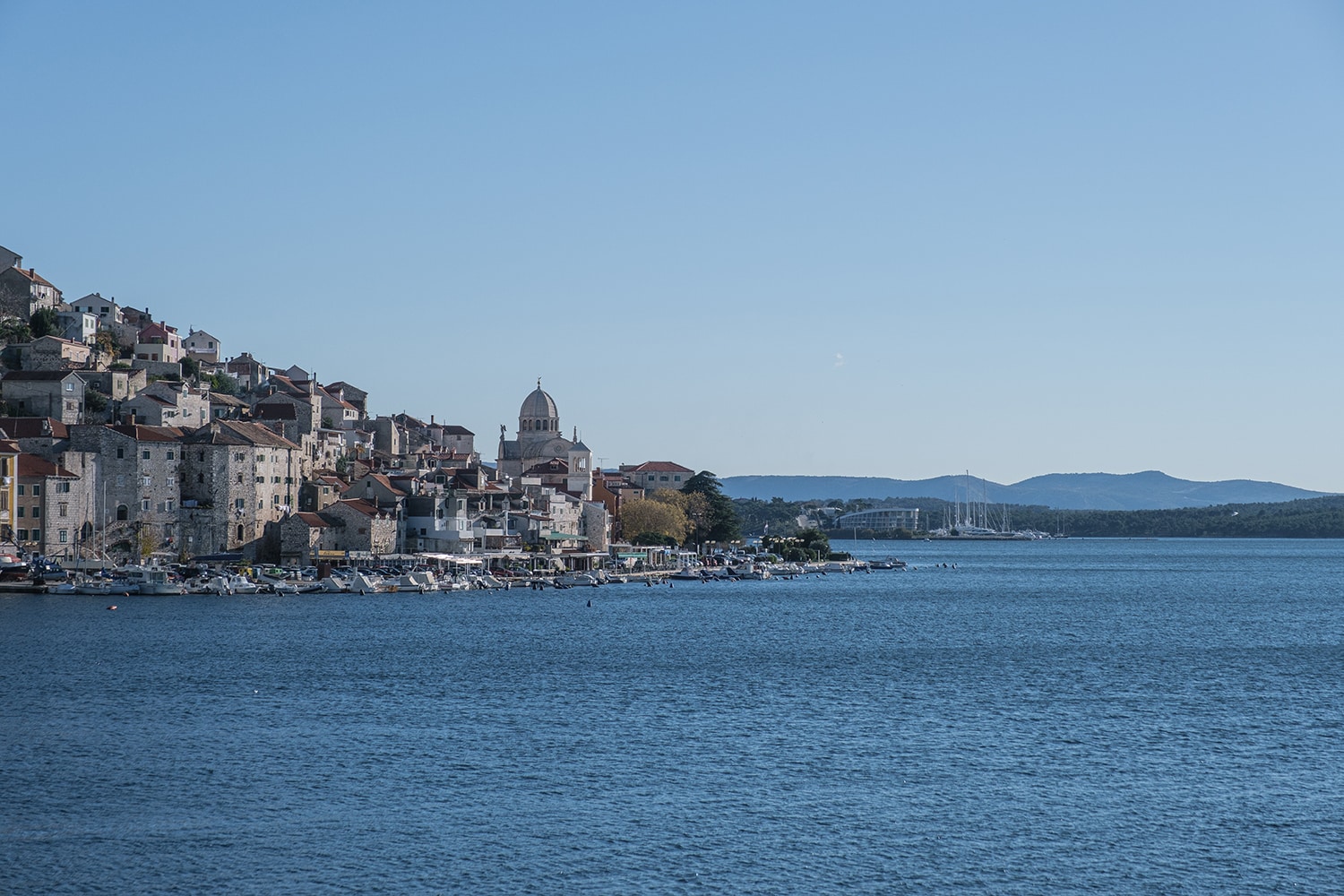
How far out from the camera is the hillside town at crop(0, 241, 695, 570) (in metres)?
84.4

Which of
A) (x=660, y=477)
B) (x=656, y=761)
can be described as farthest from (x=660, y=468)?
(x=656, y=761)

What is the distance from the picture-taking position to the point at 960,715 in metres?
38.4

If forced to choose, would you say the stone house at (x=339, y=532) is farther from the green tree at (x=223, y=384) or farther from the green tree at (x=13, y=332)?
the green tree at (x=13, y=332)

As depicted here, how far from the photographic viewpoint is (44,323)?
105625 mm

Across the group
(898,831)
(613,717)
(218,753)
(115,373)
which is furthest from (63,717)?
(115,373)

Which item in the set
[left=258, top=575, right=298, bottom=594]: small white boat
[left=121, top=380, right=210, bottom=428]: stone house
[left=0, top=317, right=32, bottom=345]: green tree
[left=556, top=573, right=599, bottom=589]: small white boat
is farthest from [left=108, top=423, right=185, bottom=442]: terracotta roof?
[left=556, top=573, right=599, bottom=589]: small white boat

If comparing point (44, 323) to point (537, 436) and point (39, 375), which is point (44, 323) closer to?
point (39, 375)

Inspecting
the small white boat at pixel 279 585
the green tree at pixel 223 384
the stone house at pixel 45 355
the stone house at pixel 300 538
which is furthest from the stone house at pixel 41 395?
the green tree at pixel 223 384

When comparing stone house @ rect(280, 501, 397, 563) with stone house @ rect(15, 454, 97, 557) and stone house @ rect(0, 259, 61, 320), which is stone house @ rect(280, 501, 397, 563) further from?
stone house @ rect(0, 259, 61, 320)

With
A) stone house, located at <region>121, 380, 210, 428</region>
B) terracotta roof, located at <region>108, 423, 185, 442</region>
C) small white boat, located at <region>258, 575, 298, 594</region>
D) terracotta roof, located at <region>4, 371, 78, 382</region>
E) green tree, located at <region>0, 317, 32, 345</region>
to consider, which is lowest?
small white boat, located at <region>258, 575, 298, 594</region>

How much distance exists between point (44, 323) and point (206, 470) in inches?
1048

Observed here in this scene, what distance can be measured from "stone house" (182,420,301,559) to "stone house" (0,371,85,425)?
8.66m

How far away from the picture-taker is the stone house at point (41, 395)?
3588 inches

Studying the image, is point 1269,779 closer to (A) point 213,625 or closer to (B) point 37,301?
(A) point 213,625
